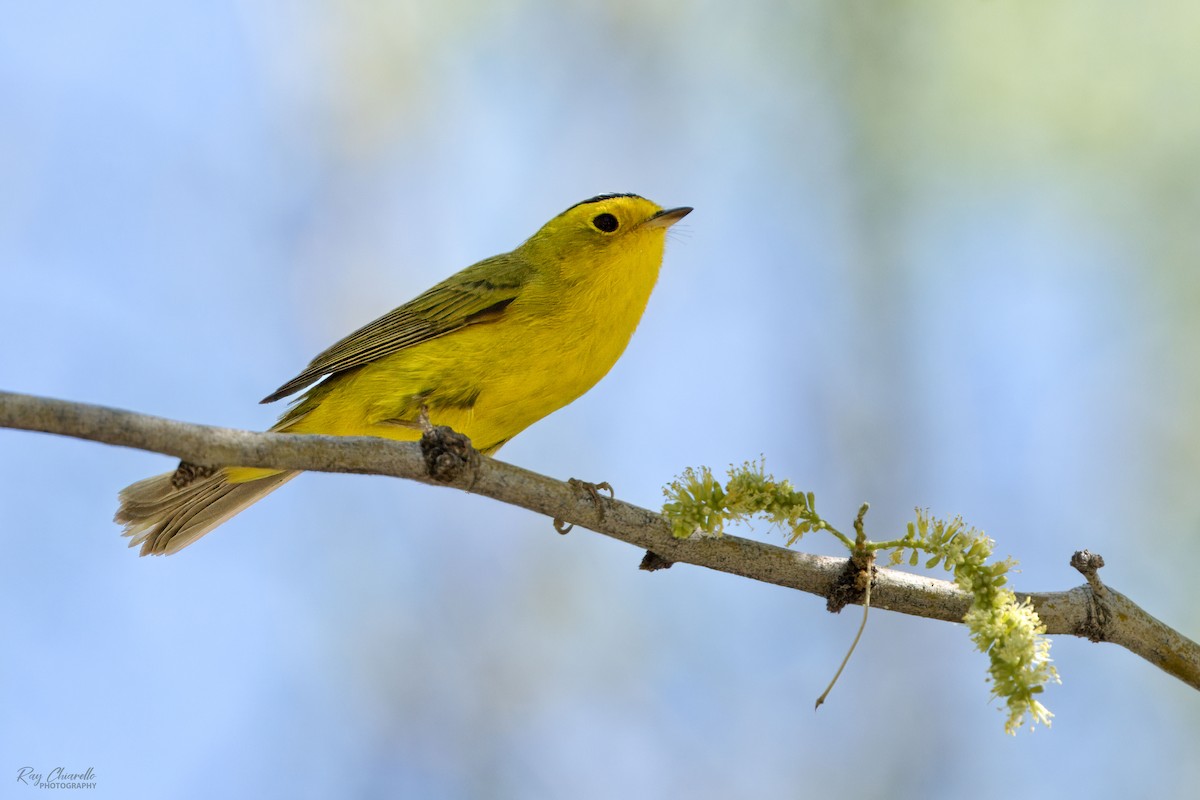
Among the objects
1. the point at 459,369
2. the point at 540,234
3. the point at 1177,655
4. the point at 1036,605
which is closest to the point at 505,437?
the point at 459,369

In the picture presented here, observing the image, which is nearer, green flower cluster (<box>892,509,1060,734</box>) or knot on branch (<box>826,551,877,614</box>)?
green flower cluster (<box>892,509,1060,734</box>)

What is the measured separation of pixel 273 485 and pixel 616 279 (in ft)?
7.05

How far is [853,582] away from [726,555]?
408 mm

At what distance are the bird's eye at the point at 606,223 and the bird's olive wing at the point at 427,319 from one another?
43cm

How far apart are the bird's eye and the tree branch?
2.28 metres

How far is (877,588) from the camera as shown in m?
3.35

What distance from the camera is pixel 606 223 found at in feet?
18.3

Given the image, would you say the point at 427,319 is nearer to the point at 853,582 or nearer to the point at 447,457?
the point at 447,457

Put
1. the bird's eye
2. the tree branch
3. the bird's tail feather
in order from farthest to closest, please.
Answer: the bird's eye
the bird's tail feather
the tree branch

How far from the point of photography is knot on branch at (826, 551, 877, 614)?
130 inches

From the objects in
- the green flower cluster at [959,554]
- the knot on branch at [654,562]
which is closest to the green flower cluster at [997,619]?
the green flower cluster at [959,554]

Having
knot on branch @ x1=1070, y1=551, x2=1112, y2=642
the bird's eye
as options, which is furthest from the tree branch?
the bird's eye

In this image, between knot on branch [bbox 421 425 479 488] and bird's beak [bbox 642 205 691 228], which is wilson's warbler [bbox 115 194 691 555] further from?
knot on branch [bbox 421 425 479 488]

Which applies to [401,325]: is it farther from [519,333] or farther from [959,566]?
[959,566]
